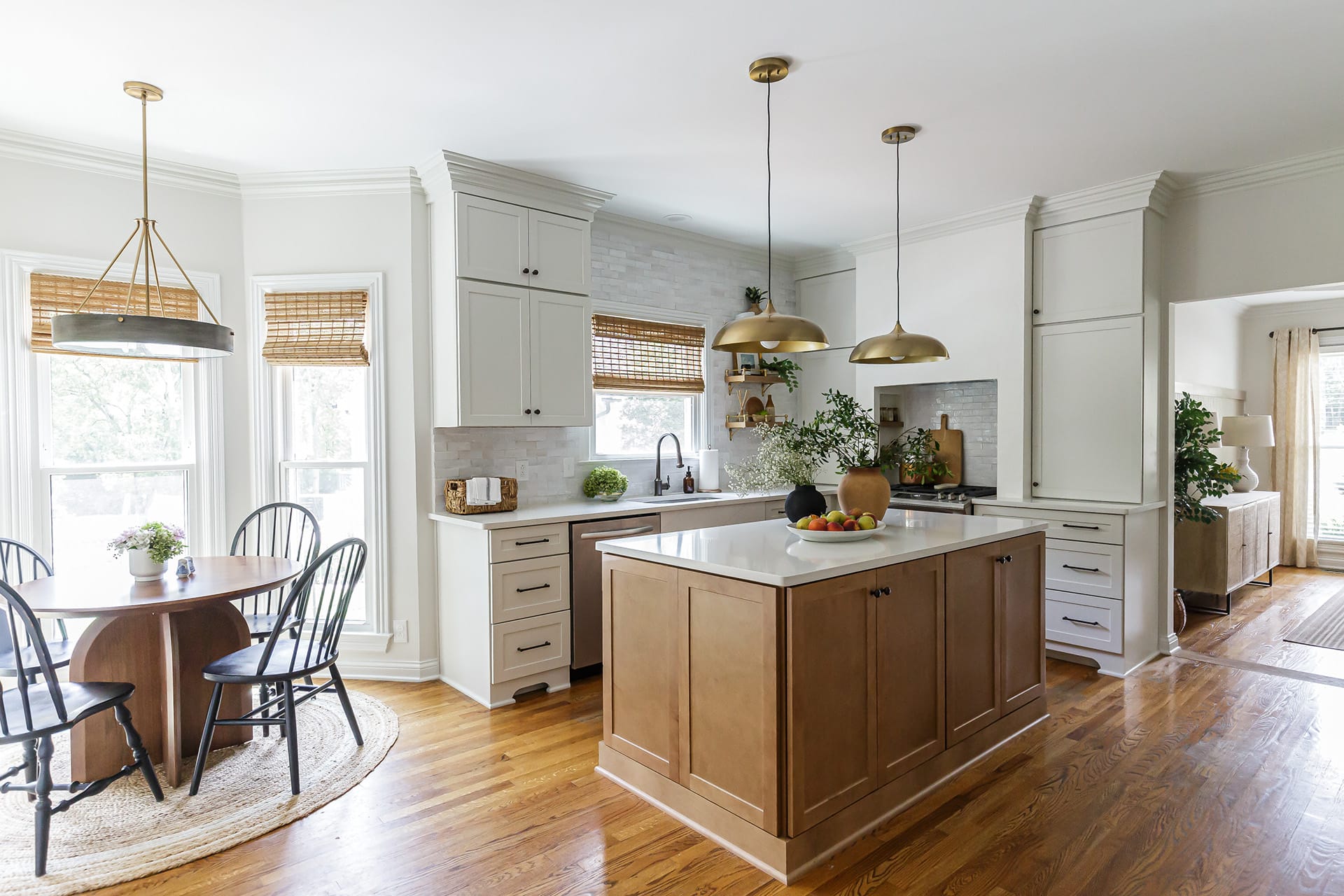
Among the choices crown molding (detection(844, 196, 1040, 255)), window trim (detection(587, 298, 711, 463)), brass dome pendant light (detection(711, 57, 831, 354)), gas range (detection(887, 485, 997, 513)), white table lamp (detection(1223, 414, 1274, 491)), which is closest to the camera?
brass dome pendant light (detection(711, 57, 831, 354))

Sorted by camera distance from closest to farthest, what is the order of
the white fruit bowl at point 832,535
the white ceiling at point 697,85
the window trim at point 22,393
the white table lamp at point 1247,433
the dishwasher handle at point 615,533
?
1. the white ceiling at point 697,85
2. the white fruit bowl at point 832,535
3. the window trim at point 22,393
4. the dishwasher handle at point 615,533
5. the white table lamp at point 1247,433

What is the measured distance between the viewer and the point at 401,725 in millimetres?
3441

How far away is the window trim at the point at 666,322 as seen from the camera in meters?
4.85

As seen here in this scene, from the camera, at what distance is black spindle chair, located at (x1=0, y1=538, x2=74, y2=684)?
2.74 meters

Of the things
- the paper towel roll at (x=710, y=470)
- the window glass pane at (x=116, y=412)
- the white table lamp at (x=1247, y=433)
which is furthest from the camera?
the white table lamp at (x=1247, y=433)

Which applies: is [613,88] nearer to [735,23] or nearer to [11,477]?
[735,23]

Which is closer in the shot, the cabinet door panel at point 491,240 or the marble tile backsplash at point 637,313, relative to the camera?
the cabinet door panel at point 491,240

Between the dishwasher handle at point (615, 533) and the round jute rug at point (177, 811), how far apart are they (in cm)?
129

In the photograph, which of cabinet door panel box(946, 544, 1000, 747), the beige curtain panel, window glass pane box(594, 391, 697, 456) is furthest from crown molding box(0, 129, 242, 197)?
the beige curtain panel

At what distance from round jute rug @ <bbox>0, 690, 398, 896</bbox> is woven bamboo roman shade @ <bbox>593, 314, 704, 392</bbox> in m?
2.54

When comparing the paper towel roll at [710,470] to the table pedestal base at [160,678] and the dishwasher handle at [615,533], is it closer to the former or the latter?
the dishwasher handle at [615,533]

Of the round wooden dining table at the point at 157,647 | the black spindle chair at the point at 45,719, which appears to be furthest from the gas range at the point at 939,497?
the black spindle chair at the point at 45,719

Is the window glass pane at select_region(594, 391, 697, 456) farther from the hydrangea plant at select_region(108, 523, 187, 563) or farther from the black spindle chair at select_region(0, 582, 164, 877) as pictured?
the black spindle chair at select_region(0, 582, 164, 877)

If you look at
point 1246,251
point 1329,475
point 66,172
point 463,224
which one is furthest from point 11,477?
point 1329,475
